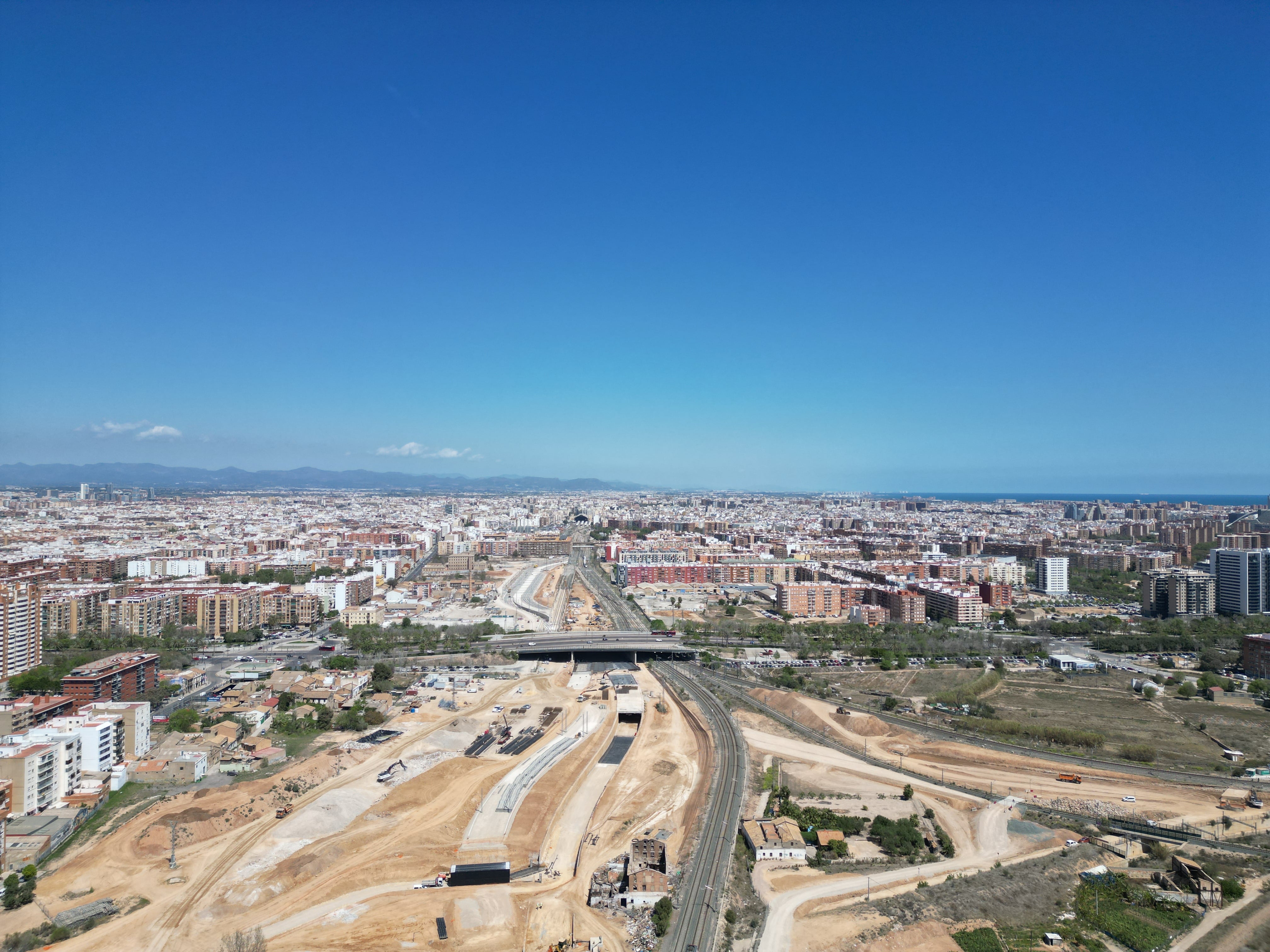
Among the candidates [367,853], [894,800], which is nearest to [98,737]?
[367,853]

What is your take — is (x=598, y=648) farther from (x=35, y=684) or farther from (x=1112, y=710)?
(x=35, y=684)

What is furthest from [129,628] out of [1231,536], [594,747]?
[1231,536]

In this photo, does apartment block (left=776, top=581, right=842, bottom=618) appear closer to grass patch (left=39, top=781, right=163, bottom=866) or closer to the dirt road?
the dirt road

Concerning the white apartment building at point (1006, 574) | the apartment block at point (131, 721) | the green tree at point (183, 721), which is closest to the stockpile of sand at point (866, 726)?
the green tree at point (183, 721)

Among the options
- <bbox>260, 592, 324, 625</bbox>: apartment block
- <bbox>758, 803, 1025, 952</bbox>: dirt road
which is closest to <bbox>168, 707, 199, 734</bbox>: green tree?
<bbox>758, 803, 1025, 952</bbox>: dirt road

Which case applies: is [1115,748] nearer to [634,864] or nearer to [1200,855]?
[1200,855]

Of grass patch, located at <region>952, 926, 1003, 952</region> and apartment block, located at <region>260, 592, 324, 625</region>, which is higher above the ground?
apartment block, located at <region>260, 592, 324, 625</region>
